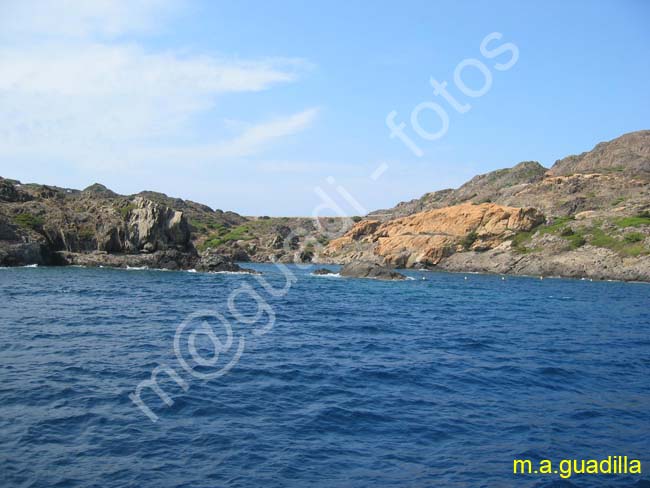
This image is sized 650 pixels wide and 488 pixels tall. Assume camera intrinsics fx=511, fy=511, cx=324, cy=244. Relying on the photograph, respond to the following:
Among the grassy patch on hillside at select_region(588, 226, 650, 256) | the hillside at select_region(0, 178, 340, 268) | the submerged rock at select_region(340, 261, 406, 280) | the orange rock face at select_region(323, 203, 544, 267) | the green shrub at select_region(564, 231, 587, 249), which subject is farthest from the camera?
the orange rock face at select_region(323, 203, 544, 267)

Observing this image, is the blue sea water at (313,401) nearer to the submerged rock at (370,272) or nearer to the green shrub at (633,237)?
the submerged rock at (370,272)

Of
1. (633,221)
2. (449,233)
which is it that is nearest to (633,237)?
(633,221)

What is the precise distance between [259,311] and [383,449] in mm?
29293

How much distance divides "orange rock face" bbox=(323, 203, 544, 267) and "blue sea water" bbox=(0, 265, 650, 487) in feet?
276

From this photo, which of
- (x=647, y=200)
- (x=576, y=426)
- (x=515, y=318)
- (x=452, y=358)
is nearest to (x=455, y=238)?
(x=647, y=200)

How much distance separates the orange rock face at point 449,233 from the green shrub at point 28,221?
244 ft

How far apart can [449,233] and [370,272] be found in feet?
141

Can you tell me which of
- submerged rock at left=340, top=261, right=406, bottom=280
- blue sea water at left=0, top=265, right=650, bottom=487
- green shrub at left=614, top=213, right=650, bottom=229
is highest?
green shrub at left=614, top=213, right=650, bottom=229

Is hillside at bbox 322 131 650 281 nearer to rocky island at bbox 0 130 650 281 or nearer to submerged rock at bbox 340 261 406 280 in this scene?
rocky island at bbox 0 130 650 281

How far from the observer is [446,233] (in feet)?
415

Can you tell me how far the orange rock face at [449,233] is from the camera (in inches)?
4692

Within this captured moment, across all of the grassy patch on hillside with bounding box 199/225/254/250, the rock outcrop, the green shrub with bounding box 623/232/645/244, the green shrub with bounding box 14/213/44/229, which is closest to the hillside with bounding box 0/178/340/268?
the green shrub with bounding box 14/213/44/229

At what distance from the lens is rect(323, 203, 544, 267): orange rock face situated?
119188 mm

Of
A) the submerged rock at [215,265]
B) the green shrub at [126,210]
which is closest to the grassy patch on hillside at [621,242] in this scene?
the submerged rock at [215,265]
